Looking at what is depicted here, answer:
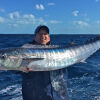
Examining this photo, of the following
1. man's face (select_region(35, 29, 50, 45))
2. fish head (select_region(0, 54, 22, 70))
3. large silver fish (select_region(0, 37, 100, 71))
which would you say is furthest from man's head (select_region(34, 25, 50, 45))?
fish head (select_region(0, 54, 22, 70))

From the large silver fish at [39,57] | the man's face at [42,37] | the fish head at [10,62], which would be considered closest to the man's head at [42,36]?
the man's face at [42,37]

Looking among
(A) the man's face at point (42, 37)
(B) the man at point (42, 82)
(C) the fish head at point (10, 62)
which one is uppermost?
(A) the man's face at point (42, 37)

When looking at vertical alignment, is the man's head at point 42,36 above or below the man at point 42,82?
above

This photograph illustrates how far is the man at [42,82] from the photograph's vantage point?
4215 mm

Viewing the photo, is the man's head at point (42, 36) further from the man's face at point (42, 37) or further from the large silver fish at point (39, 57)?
the large silver fish at point (39, 57)

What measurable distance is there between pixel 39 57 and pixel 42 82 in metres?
0.55

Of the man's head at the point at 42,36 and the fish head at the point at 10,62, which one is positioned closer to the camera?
the fish head at the point at 10,62

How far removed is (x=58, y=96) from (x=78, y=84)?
16.8 ft

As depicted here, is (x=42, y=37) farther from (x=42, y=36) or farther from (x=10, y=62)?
(x=10, y=62)

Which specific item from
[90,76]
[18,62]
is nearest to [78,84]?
[90,76]

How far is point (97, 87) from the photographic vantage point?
886cm

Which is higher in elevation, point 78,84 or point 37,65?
point 37,65

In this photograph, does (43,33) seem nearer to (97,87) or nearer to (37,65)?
(37,65)

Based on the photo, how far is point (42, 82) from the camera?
422 cm
